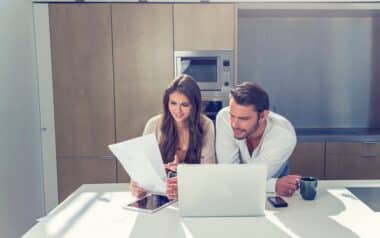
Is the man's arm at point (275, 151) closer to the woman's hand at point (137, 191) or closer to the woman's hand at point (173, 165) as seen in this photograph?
the woman's hand at point (173, 165)

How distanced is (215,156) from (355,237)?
100 cm

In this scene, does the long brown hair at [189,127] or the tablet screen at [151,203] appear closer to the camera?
the tablet screen at [151,203]

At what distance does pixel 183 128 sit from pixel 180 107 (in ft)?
0.41

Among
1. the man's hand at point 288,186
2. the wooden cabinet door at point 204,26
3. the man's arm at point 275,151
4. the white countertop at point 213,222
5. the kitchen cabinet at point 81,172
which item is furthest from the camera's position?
the kitchen cabinet at point 81,172

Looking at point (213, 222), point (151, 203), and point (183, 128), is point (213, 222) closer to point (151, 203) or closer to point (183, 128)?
point (151, 203)

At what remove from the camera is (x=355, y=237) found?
58.3 inches

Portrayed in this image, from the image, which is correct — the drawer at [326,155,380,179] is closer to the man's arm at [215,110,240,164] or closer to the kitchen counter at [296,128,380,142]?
the kitchen counter at [296,128,380,142]

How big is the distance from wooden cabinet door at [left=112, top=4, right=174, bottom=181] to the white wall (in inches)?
26.6

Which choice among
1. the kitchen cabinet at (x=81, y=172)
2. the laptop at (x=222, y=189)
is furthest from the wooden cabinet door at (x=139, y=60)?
the laptop at (x=222, y=189)

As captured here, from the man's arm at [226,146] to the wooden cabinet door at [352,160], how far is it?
1628 millimetres

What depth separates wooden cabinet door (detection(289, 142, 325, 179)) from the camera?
3.59 meters

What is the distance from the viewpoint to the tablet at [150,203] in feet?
Answer: 5.83

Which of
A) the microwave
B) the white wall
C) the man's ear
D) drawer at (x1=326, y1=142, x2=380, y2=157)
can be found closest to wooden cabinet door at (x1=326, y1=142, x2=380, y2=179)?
drawer at (x1=326, y1=142, x2=380, y2=157)

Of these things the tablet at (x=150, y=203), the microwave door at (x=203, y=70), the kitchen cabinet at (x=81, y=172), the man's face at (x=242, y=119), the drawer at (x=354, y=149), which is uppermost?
the microwave door at (x=203, y=70)
